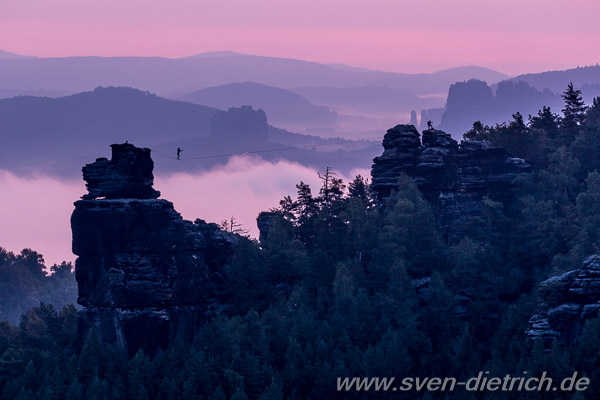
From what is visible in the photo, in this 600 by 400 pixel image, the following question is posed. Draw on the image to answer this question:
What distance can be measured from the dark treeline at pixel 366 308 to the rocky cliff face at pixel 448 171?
2.86 meters

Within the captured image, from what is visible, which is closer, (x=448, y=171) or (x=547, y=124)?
(x=448, y=171)

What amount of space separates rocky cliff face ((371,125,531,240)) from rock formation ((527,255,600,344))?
31.5 metres

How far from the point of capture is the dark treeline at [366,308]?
289ft

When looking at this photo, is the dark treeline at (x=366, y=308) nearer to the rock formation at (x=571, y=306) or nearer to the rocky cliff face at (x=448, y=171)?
the rock formation at (x=571, y=306)

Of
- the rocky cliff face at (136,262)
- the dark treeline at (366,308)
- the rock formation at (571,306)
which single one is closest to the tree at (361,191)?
the dark treeline at (366,308)

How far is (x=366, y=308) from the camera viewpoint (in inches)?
3903

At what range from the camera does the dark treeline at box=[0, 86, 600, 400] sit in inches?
3467

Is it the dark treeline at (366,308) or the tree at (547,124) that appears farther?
the tree at (547,124)

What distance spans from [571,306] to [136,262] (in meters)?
43.3

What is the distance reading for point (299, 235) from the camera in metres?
118

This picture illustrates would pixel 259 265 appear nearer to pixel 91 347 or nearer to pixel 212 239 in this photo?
pixel 212 239

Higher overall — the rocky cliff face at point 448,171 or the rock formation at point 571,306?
the rocky cliff face at point 448,171

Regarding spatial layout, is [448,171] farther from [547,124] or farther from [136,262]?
[136,262]

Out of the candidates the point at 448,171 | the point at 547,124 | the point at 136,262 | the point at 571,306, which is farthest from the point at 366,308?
the point at 547,124
